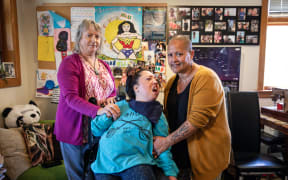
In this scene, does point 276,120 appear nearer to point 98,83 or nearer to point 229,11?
point 229,11

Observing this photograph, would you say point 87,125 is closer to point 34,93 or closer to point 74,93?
point 74,93

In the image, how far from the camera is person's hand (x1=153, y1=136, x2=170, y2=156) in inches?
44.1

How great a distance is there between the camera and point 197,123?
3.61 ft

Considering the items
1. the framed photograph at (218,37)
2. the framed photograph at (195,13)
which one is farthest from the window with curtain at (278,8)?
the framed photograph at (195,13)

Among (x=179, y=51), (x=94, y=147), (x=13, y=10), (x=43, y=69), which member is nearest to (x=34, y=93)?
(x=43, y=69)

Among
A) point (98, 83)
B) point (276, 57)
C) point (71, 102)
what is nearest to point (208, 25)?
point (276, 57)

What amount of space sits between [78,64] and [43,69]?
162 cm

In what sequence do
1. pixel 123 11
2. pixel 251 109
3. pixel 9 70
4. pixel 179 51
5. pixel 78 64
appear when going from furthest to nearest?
pixel 123 11 < pixel 9 70 < pixel 251 109 < pixel 78 64 < pixel 179 51

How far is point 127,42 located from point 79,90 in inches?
56.0

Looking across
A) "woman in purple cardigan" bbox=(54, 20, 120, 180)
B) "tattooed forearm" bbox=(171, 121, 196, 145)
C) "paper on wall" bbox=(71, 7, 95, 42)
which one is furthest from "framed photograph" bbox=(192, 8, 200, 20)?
"tattooed forearm" bbox=(171, 121, 196, 145)

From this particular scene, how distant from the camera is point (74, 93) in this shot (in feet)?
4.22

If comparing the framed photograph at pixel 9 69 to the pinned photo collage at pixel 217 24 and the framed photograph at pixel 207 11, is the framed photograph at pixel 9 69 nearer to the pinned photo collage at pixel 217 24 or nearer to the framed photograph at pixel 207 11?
the pinned photo collage at pixel 217 24

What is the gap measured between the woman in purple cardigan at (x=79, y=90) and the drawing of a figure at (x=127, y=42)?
3.74 ft

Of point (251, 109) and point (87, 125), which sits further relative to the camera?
point (251, 109)
